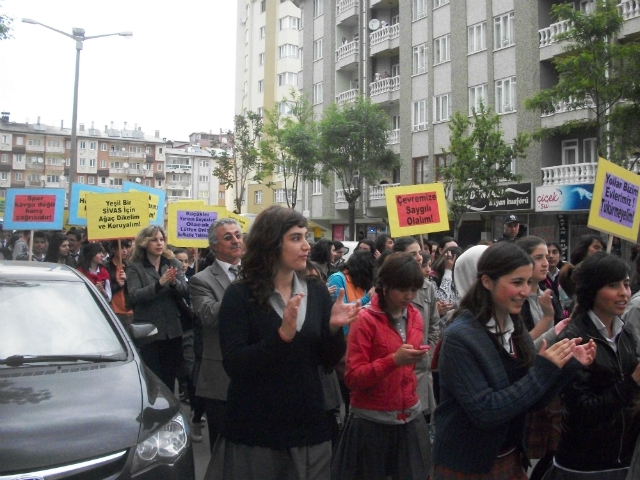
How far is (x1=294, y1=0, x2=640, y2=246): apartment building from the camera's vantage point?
26.5 m

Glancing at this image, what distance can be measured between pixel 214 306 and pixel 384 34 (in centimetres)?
3402

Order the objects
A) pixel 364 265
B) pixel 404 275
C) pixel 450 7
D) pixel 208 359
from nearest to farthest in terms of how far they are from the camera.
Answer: pixel 404 275
pixel 208 359
pixel 364 265
pixel 450 7

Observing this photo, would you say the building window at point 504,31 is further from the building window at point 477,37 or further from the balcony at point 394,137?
the balcony at point 394,137

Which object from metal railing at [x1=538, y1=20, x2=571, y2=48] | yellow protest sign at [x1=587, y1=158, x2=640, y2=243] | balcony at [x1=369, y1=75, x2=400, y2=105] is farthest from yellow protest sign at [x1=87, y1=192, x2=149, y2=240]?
balcony at [x1=369, y1=75, x2=400, y2=105]

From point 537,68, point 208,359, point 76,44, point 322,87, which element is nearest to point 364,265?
point 208,359

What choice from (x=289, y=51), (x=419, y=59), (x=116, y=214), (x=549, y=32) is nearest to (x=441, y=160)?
(x=419, y=59)

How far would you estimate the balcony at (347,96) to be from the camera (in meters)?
39.4

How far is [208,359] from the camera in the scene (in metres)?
5.00

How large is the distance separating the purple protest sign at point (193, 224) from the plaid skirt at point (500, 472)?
7.29m

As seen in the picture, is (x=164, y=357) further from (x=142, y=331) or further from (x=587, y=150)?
(x=587, y=150)

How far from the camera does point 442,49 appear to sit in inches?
1291

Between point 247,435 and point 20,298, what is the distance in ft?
6.51

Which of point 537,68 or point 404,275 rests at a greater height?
point 537,68

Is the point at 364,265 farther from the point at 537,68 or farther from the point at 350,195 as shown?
the point at 350,195
